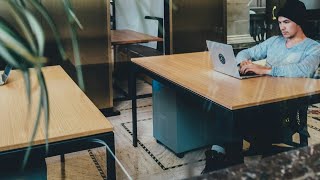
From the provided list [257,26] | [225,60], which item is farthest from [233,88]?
[257,26]

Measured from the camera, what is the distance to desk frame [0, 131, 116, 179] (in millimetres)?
1019

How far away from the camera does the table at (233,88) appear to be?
55.9 inches

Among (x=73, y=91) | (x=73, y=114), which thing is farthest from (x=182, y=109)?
(x=73, y=114)

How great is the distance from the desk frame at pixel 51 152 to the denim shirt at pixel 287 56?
968 millimetres

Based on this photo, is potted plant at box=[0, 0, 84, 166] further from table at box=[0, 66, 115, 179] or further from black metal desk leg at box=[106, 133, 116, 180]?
black metal desk leg at box=[106, 133, 116, 180]

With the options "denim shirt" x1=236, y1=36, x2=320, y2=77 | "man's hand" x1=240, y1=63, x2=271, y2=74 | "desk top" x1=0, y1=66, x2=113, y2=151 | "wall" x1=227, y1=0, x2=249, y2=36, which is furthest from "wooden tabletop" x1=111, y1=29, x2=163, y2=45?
"desk top" x1=0, y1=66, x2=113, y2=151

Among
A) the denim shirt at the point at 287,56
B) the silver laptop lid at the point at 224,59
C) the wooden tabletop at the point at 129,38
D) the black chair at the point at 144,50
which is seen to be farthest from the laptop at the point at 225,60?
the black chair at the point at 144,50

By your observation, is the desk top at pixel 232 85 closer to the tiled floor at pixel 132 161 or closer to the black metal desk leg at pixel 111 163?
the tiled floor at pixel 132 161

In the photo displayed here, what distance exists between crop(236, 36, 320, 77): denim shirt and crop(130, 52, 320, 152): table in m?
0.04

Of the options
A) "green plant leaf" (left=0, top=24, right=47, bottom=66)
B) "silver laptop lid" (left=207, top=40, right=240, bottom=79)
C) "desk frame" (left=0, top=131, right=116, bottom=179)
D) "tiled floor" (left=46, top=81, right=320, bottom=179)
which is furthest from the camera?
"tiled floor" (left=46, top=81, right=320, bottom=179)

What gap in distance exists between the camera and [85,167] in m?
2.18

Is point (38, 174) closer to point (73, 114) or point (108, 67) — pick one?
point (73, 114)

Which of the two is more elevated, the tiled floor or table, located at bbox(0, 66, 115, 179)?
table, located at bbox(0, 66, 115, 179)

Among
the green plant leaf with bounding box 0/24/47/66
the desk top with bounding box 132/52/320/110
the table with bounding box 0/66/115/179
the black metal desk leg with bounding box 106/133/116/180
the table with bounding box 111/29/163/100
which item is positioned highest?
the green plant leaf with bounding box 0/24/47/66
